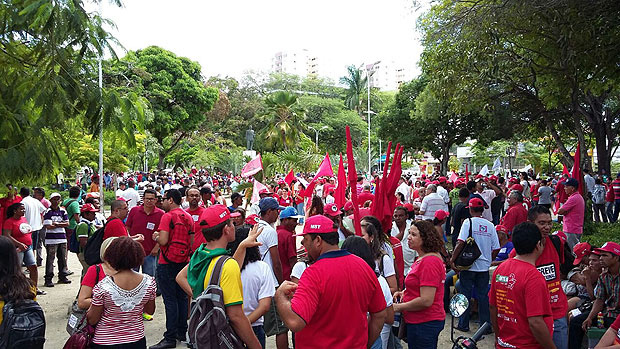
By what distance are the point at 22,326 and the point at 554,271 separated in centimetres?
418

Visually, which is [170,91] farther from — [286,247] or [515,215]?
[286,247]

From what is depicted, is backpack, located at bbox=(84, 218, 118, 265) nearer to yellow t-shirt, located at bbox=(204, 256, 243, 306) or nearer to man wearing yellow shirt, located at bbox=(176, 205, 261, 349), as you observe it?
man wearing yellow shirt, located at bbox=(176, 205, 261, 349)

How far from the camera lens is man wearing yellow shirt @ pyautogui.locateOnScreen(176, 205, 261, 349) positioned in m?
3.56

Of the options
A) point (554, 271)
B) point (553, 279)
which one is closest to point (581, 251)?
point (554, 271)

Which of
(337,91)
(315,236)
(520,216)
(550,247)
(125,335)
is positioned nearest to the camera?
(315,236)

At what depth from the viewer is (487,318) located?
6.92m

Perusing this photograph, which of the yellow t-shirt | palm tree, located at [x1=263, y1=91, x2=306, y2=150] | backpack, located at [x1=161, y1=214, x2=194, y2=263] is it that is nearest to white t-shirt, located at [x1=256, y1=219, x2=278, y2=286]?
backpack, located at [x1=161, y1=214, x2=194, y2=263]

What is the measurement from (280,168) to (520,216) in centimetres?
1419

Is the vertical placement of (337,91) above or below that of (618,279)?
above

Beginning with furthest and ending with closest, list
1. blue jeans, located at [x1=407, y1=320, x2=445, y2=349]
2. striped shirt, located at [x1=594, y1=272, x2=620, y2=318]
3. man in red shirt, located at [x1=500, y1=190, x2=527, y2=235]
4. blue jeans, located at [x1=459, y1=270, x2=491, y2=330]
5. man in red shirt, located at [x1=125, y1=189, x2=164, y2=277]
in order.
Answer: man in red shirt, located at [x1=500, y1=190, x2=527, y2=235]
man in red shirt, located at [x1=125, y1=189, x2=164, y2=277]
blue jeans, located at [x1=459, y1=270, x2=491, y2=330]
striped shirt, located at [x1=594, y1=272, x2=620, y2=318]
blue jeans, located at [x1=407, y1=320, x2=445, y2=349]

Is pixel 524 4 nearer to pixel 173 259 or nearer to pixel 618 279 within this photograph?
pixel 618 279

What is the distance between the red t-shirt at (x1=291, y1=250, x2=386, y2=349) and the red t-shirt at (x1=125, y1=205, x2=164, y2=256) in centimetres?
499

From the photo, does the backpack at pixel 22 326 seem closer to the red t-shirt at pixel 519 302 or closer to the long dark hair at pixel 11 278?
the long dark hair at pixel 11 278

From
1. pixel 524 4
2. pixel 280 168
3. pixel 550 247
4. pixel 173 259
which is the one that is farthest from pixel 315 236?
pixel 280 168
